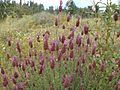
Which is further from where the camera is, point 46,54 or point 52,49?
point 46,54

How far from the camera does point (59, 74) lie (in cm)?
353

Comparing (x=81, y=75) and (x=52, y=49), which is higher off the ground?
(x=52, y=49)

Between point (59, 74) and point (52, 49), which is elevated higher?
point (52, 49)

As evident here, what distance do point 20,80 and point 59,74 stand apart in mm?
523

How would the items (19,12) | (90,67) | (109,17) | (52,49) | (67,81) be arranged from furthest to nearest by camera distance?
(19,12), (109,17), (90,67), (52,49), (67,81)

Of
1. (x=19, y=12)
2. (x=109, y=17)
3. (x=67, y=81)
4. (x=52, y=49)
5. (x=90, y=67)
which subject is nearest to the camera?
(x=67, y=81)

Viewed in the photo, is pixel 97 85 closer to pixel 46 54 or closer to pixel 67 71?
pixel 67 71

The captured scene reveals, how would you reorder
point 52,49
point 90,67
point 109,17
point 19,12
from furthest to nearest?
point 19,12
point 109,17
point 90,67
point 52,49

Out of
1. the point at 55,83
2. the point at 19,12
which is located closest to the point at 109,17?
the point at 55,83

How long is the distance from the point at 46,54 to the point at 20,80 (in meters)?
0.39

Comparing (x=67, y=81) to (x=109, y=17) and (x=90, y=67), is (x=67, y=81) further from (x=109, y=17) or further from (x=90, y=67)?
(x=109, y=17)

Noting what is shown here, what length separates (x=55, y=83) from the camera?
11.2 feet

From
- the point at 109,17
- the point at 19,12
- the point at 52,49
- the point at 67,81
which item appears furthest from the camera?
the point at 19,12

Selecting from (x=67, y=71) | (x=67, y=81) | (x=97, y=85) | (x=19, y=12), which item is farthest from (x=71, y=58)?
(x=19, y=12)
